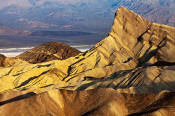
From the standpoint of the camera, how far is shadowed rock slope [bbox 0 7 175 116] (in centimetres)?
1745

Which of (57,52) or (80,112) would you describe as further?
(57,52)

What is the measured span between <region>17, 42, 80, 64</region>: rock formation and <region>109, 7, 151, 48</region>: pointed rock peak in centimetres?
2318

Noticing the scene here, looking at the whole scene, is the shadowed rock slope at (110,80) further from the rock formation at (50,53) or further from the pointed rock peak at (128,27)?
the rock formation at (50,53)

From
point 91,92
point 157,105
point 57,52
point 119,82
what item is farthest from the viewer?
point 57,52

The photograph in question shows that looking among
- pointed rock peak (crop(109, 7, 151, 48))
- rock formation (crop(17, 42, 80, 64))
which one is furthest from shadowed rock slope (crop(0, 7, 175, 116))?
rock formation (crop(17, 42, 80, 64))

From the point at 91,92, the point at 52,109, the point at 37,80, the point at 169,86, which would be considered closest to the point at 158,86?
the point at 169,86

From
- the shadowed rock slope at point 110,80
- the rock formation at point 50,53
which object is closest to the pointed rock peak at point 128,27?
the shadowed rock slope at point 110,80

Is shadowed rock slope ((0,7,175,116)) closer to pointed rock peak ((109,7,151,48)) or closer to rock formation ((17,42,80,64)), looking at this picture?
pointed rock peak ((109,7,151,48))

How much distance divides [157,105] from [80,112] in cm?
488

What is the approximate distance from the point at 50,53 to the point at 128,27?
31.1 meters

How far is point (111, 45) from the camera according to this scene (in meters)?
38.2

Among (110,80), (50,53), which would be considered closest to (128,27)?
(110,80)

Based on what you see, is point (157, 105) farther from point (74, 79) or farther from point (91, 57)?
point (91, 57)

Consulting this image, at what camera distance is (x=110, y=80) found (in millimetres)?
26297
